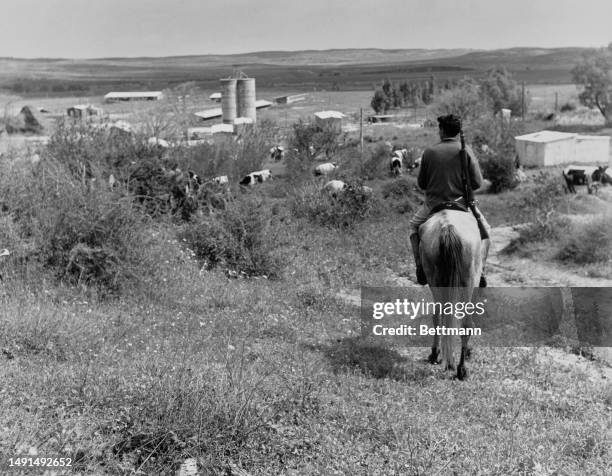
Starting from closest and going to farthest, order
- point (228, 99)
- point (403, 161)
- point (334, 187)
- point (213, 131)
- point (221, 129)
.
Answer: point (334, 187) < point (403, 161) < point (213, 131) < point (221, 129) < point (228, 99)

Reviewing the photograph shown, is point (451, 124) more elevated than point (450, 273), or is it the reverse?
point (451, 124)

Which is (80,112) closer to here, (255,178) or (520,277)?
(255,178)

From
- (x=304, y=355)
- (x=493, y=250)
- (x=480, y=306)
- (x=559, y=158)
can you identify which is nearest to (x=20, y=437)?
(x=304, y=355)

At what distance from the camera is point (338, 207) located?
1695 cm

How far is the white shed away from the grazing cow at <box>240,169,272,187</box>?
905cm

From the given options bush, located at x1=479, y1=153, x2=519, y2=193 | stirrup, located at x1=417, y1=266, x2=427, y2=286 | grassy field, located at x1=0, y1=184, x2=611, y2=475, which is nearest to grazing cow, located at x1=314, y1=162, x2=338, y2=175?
bush, located at x1=479, y1=153, x2=519, y2=193

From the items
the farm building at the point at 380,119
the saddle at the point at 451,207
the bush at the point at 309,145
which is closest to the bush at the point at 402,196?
the bush at the point at 309,145

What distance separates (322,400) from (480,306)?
180 inches

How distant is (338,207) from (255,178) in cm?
732

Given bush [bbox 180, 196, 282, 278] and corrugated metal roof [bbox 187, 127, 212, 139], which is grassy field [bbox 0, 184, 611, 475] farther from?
corrugated metal roof [bbox 187, 127, 212, 139]

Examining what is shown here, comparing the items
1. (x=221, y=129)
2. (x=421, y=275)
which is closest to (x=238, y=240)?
(x=421, y=275)

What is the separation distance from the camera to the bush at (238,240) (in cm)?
1187

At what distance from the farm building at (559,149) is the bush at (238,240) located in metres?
16.0

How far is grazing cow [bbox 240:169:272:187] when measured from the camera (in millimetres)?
23156
